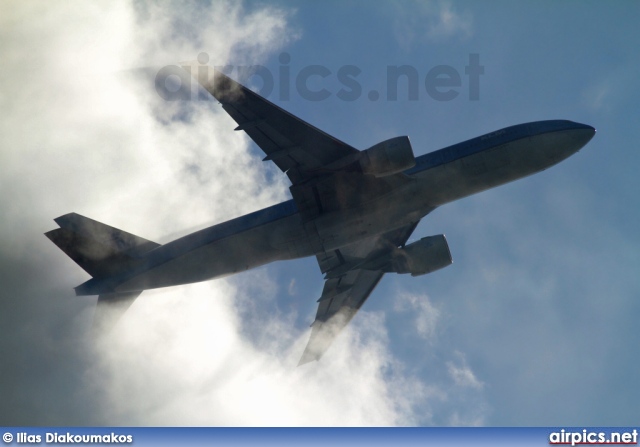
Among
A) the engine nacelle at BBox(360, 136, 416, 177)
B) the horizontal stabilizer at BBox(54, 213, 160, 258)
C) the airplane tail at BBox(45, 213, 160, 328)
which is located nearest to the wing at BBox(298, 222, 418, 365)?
Answer: the engine nacelle at BBox(360, 136, 416, 177)

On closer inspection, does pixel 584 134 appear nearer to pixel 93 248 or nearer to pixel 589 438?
pixel 589 438

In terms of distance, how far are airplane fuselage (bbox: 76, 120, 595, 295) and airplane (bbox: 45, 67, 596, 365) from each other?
0.05m

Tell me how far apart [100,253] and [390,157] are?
55.8 ft

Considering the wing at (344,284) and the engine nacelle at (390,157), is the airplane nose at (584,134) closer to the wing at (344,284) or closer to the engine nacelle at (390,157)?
the engine nacelle at (390,157)

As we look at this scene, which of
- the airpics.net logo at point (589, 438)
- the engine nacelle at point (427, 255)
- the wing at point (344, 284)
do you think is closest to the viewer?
the airpics.net logo at point (589, 438)

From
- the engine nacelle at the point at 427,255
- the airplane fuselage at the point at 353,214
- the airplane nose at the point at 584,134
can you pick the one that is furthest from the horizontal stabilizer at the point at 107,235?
the airplane nose at the point at 584,134

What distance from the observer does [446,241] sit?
3709cm

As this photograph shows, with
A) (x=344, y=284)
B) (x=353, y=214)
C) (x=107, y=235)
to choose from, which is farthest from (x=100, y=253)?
(x=344, y=284)

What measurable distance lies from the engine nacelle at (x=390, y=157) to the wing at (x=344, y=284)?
29.9ft

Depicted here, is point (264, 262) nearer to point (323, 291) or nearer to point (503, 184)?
point (323, 291)

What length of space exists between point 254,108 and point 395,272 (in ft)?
49.7

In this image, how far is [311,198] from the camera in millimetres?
32719

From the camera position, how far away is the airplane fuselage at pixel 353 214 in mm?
31906

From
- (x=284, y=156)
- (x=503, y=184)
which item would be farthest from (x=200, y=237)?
(x=503, y=184)
